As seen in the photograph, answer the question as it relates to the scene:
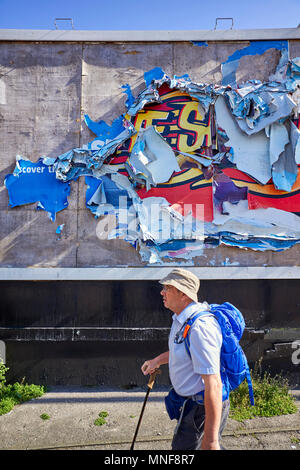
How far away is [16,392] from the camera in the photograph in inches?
226


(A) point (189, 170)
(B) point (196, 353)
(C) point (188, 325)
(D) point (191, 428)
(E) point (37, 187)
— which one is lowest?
(D) point (191, 428)

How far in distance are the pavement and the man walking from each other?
85.0 inches

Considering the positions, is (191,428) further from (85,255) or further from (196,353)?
(85,255)

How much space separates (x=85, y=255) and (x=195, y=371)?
4378mm

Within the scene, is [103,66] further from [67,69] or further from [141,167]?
[141,167]

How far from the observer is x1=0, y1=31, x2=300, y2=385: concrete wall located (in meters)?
6.24

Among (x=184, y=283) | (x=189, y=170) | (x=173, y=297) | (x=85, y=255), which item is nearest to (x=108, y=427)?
(x=85, y=255)

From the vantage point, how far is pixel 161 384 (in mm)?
6230

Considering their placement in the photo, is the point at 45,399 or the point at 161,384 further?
the point at 161,384

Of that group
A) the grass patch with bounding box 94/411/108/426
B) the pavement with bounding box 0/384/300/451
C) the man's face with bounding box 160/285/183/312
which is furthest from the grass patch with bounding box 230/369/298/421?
the man's face with bounding box 160/285/183/312

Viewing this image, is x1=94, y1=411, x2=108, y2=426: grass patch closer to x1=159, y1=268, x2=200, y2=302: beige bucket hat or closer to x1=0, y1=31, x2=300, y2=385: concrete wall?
x1=0, y1=31, x2=300, y2=385: concrete wall

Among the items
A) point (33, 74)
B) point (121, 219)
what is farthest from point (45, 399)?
point (33, 74)
